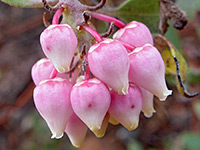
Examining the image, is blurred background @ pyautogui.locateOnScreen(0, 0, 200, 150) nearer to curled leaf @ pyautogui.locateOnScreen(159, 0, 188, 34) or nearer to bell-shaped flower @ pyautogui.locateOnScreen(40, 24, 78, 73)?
curled leaf @ pyautogui.locateOnScreen(159, 0, 188, 34)

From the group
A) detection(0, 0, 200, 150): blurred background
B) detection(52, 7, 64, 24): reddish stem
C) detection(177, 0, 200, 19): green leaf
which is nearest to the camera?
detection(52, 7, 64, 24): reddish stem

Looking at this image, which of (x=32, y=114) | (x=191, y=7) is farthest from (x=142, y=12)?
(x=32, y=114)

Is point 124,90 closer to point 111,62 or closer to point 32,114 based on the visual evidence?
point 111,62

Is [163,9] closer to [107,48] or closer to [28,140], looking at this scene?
[107,48]

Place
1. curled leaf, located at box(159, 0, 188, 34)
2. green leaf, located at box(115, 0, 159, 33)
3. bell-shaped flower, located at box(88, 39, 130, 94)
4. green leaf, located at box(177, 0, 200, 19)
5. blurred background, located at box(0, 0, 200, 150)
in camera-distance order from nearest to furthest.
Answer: bell-shaped flower, located at box(88, 39, 130, 94) < curled leaf, located at box(159, 0, 188, 34) < green leaf, located at box(115, 0, 159, 33) < green leaf, located at box(177, 0, 200, 19) < blurred background, located at box(0, 0, 200, 150)

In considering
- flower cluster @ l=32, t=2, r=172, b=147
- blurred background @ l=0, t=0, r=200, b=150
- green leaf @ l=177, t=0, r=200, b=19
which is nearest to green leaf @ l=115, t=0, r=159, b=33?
green leaf @ l=177, t=0, r=200, b=19

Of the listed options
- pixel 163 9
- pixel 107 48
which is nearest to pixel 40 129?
pixel 163 9
